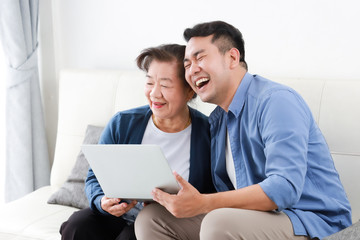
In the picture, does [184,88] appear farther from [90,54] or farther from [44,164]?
[44,164]

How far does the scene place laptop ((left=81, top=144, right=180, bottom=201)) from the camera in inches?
60.4

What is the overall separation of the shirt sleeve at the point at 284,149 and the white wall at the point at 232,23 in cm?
75

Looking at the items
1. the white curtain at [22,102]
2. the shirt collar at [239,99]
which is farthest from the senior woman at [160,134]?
the white curtain at [22,102]

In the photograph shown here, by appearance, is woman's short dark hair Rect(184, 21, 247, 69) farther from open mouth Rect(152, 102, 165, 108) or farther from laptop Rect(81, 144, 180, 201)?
laptop Rect(81, 144, 180, 201)

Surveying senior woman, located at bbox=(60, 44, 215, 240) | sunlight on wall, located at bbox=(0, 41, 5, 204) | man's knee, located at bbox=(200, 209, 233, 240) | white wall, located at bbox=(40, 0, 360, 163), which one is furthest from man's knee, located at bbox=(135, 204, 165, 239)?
sunlight on wall, located at bbox=(0, 41, 5, 204)

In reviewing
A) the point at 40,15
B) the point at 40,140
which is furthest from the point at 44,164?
the point at 40,15

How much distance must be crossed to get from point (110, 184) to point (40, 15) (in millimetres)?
1641

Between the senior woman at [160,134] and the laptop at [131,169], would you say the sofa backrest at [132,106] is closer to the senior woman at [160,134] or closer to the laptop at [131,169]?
the senior woman at [160,134]

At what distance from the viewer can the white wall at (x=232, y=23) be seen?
2.21 m

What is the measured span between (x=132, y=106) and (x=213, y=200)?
0.99 m

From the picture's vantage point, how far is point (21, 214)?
2.24 meters

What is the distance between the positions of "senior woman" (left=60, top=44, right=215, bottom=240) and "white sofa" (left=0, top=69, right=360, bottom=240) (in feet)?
0.97

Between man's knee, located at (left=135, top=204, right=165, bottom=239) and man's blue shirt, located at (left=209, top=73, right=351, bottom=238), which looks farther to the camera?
man's knee, located at (left=135, top=204, right=165, bottom=239)

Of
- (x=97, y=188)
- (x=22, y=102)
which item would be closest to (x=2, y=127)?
(x=22, y=102)
